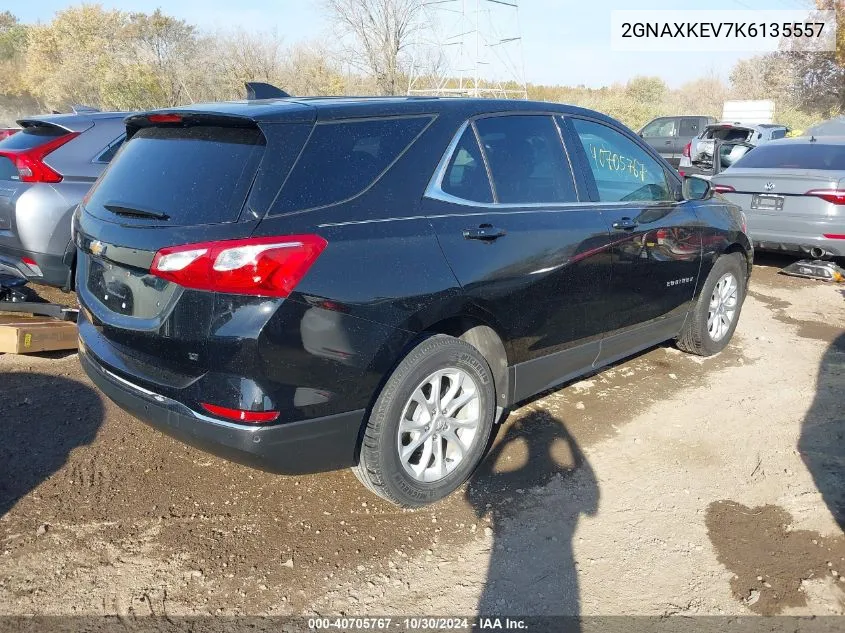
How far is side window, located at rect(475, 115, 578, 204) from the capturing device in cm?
329

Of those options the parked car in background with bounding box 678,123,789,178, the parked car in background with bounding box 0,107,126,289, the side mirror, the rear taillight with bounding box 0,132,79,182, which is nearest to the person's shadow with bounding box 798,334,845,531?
the side mirror

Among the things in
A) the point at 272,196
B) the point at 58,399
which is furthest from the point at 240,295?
the point at 58,399

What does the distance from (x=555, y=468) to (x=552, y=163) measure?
1620 millimetres

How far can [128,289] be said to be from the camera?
2684 millimetres

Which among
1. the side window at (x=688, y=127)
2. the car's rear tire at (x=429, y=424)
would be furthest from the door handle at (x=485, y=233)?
the side window at (x=688, y=127)

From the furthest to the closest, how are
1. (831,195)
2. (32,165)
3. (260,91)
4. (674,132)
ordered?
(674,132)
(831,195)
(32,165)
(260,91)

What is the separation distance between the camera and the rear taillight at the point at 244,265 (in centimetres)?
238

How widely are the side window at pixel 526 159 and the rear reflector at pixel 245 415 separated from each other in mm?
1518

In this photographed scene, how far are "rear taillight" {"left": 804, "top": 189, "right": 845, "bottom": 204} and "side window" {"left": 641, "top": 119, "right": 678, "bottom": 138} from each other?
13.6 metres

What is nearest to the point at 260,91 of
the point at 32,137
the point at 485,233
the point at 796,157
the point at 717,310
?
the point at 485,233

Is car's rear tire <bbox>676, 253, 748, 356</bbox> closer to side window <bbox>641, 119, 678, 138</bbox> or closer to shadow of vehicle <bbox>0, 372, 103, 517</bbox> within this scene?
shadow of vehicle <bbox>0, 372, 103, 517</bbox>

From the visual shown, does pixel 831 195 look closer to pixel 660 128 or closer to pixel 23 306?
pixel 23 306

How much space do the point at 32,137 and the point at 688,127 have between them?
18.2 m

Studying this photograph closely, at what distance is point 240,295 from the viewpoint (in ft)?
7.81
